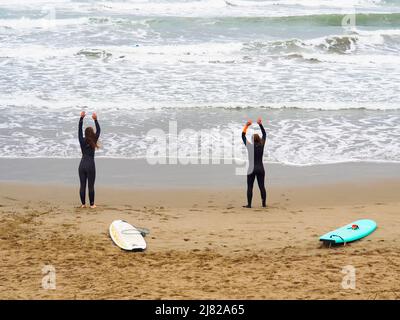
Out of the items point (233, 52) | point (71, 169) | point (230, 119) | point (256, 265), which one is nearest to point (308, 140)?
point (230, 119)

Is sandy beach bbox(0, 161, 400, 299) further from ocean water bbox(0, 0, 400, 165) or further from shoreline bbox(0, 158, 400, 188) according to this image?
ocean water bbox(0, 0, 400, 165)

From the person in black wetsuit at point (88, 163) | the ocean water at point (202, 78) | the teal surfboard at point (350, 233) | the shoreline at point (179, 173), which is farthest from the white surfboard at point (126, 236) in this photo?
the ocean water at point (202, 78)

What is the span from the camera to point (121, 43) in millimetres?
25906

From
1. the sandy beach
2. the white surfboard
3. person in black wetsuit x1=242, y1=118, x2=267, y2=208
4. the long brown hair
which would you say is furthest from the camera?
person in black wetsuit x1=242, y1=118, x2=267, y2=208

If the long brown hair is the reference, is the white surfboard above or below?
below

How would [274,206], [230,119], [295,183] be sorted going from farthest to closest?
[230,119] → [295,183] → [274,206]

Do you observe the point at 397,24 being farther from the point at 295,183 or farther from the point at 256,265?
the point at 256,265

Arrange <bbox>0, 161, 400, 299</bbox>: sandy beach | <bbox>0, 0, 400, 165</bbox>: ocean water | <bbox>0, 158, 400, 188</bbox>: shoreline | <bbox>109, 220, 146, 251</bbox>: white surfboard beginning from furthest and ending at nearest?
<bbox>0, 0, 400, 165</bbox>: ocean water < <bbox>0, 158, 400, 188</bbox>: shoreline < <bbox>109, 220, 146, 251</bbox>: white surfboard < <bbox>0, 161, 400, 299</bbox>: sandy beach

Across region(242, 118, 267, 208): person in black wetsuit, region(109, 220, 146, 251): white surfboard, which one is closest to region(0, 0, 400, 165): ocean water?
region(242, 118, 267, 208): person in black wetsuit

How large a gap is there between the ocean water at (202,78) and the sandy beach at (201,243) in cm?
190

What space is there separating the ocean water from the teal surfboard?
393 centimetres

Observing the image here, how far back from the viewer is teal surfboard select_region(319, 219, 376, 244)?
9.09 m

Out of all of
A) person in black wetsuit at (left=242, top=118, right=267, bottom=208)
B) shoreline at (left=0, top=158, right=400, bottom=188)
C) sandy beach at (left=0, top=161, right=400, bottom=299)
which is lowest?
sandy beach at (left=0, top=161, right=400, bottom=299)

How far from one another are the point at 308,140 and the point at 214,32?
14.8 meters
